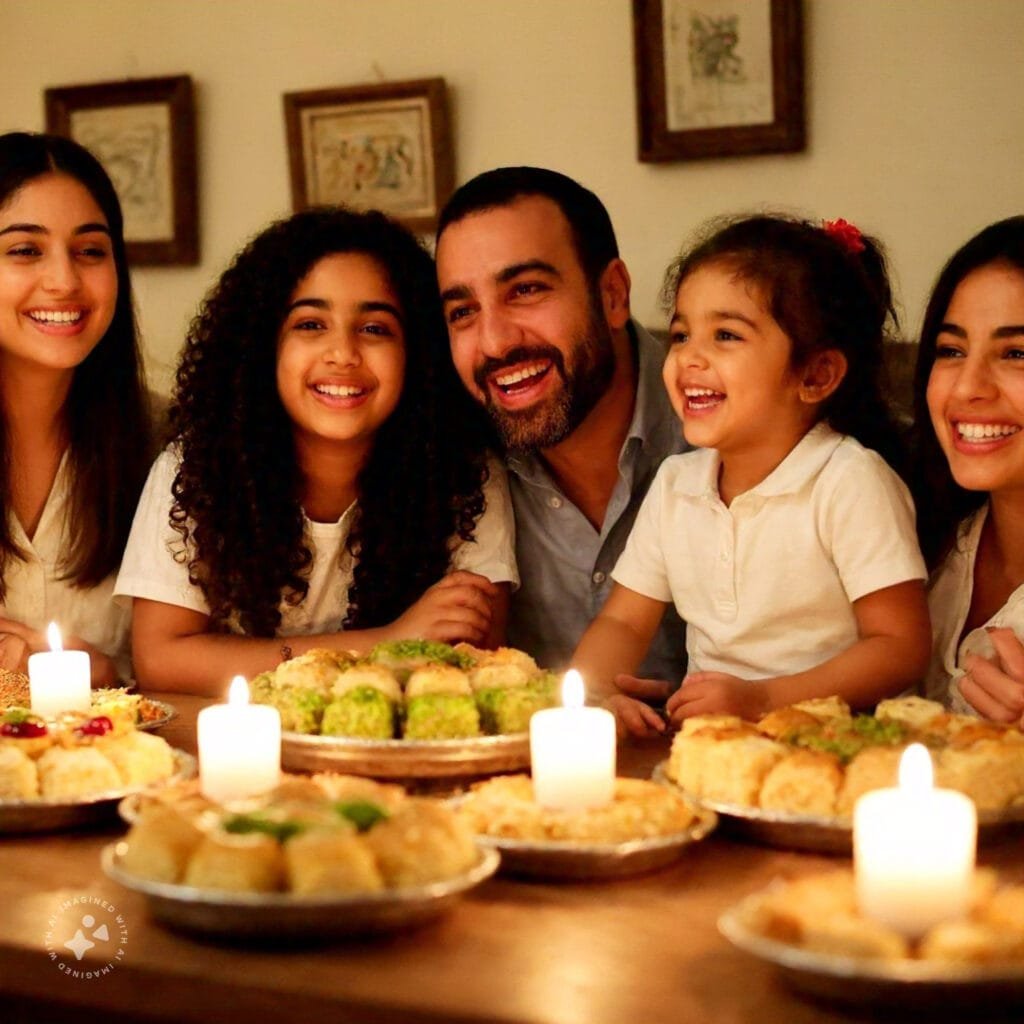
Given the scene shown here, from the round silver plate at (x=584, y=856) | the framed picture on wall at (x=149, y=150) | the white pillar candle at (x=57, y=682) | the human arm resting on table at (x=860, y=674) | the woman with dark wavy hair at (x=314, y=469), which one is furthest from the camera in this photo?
the framed picture on wall at (x=149, y=150)

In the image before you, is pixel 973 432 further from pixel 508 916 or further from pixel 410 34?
pixel 410 34

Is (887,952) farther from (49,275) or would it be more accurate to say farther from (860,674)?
(49,275)

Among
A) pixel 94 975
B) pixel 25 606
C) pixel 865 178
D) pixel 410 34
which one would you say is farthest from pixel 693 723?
pixel 410 34

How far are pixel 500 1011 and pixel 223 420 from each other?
73.2 inches

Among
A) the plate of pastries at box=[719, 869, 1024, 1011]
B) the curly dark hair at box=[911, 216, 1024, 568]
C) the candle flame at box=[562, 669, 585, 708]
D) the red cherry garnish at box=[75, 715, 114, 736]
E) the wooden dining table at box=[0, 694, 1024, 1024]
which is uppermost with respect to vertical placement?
the curly dark hair at box=[911, 216, 1024, 568]

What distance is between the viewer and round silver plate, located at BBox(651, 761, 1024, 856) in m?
1.34

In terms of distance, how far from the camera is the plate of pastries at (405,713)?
5.21ft

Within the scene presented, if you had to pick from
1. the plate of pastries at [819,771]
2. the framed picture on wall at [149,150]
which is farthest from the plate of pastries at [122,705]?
the framed picture on wall at [149,150]

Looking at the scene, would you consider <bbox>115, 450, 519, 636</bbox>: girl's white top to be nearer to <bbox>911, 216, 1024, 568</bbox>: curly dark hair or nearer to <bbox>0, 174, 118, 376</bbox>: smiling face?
<bbox>0, 174, 118, 376</bbox>: smiling face

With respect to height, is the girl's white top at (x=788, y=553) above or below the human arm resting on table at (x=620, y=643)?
above

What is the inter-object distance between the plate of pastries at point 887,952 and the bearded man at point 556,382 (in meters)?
1.76

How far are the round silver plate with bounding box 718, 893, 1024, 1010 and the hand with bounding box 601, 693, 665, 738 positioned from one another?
848mm

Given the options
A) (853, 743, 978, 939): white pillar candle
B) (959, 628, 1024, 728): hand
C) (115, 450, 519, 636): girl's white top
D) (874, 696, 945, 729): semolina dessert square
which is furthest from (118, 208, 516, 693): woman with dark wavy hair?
(853, 743, 978, 939): white pillar candle

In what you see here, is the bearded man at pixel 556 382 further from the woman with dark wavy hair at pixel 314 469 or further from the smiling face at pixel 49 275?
the smiling face at pixel 49 275
